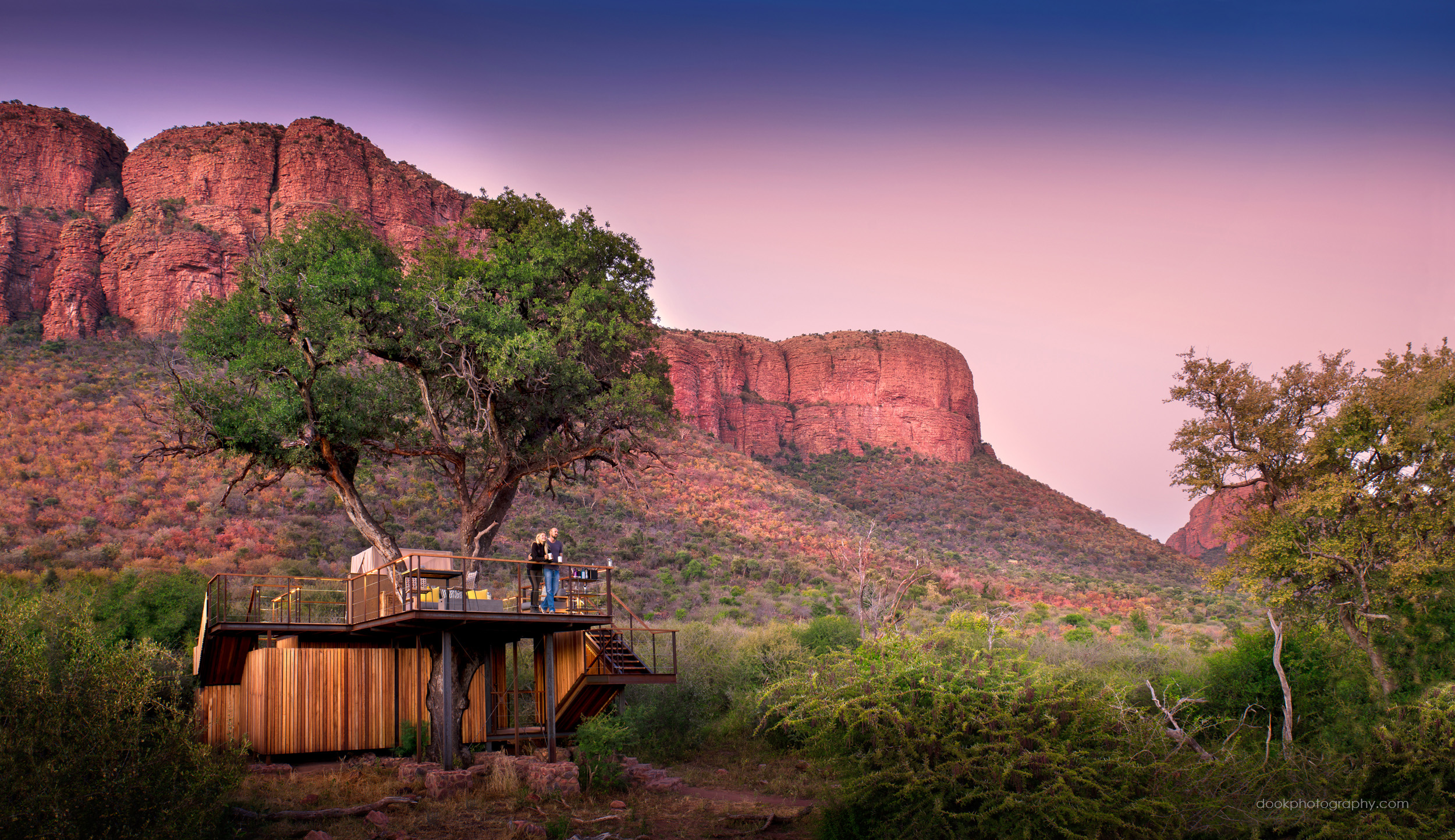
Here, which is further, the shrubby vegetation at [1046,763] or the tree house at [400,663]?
the tree house at [400,663]

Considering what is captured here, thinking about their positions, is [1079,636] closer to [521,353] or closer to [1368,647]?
[1368,647]

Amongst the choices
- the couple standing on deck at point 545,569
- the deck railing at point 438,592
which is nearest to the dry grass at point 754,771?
the deck railing at point 438,592

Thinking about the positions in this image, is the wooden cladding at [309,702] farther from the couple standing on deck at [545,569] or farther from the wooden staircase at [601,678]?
the couple standing on deck at [545,569]

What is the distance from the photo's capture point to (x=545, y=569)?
→ 646 inches

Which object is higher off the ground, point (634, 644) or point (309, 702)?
point (309, 702)

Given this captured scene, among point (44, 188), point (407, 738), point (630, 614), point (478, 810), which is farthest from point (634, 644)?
point (44, 188)

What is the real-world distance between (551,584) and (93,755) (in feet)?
27.0

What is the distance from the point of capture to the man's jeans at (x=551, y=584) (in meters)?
16.0

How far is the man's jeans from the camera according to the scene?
16045mm

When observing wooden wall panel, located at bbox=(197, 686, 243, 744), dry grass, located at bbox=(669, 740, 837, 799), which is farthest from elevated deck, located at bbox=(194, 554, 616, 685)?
dry grass, located at bbox=(669, 740, 837, 799)

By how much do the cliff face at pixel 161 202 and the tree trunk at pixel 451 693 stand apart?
40552mm

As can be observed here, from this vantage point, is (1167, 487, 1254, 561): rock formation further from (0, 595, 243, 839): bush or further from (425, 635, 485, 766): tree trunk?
(0, 595, 243, 839): bush

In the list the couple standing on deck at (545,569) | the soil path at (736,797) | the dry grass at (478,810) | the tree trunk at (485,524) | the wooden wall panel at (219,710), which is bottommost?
the soil path at (736,797)

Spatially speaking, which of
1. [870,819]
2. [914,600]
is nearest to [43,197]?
[914,600]
